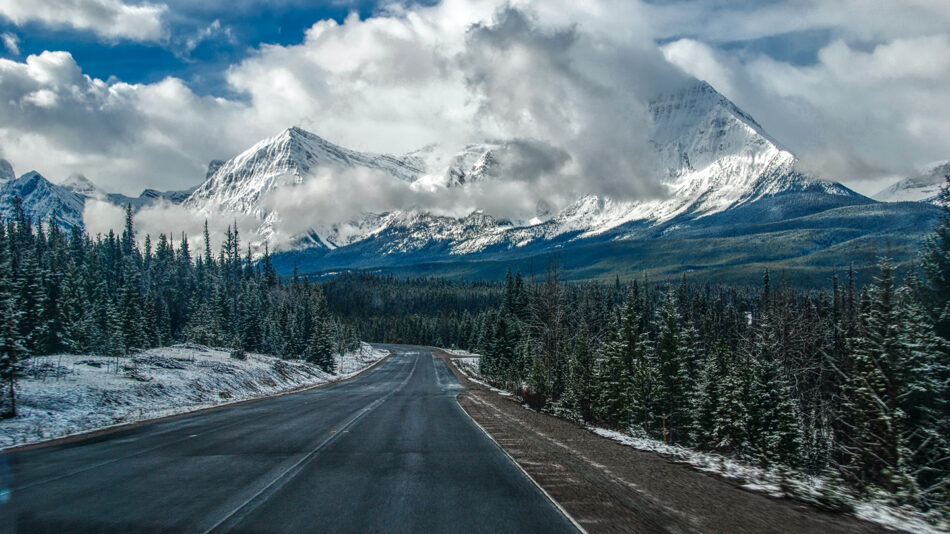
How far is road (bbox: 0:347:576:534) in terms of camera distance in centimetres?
844

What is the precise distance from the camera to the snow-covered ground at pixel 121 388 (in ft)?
68.4

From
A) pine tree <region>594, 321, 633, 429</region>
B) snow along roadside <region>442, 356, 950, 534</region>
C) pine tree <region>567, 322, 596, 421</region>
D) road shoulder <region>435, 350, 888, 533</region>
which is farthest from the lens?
pine tree <region>567, 322, 596, 421</region>

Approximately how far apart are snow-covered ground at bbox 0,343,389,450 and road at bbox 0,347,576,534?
373 cm

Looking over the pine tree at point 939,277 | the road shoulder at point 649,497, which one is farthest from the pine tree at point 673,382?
the road shoulder at point 649,497

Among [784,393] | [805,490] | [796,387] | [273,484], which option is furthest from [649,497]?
[796,387]

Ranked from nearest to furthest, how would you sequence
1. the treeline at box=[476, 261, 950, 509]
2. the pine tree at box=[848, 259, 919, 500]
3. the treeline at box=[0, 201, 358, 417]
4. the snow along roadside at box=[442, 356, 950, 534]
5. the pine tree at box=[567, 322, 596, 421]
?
the snow along roadside at box=[442, 356, 950, 534] → the pine tree at box=[848, 259, 919, 500] → the treeline at box=[476, 261, 950, 509] → the pine tree at box=[567, 322, 596, 421] → the treeline at box=[0, 201, 358, 417]

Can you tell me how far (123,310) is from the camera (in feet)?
215

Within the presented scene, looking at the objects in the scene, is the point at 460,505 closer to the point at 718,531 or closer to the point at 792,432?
the point at 718,531

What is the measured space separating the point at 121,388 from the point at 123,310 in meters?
43.8

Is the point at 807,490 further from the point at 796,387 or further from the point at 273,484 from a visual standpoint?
the point at 796,387

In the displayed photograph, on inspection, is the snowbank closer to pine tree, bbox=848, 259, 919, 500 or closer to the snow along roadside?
the snow along roadside

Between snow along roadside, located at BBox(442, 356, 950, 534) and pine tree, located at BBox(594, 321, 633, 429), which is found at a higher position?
snow along roadside, located at BBox(442, 356, 950, 534)

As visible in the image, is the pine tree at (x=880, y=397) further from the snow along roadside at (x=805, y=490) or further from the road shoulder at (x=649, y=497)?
the road shoulder at (x=649, y=497)

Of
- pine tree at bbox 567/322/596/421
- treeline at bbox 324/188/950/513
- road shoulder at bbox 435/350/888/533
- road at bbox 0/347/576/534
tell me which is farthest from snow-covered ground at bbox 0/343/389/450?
pine tree at bbox 567/322/596/421
